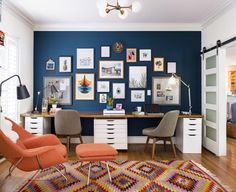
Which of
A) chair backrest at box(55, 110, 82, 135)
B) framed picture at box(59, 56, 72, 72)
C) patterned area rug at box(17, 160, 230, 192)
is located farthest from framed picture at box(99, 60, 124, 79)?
patterned area rug at box(17, 160, 230, 192)

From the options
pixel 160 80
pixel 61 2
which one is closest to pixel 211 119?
pixel 160 80

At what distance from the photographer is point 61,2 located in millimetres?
3799

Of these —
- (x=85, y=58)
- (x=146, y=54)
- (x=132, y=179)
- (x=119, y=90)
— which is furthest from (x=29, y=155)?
(x=146, y=54)

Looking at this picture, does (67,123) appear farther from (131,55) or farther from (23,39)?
(131,55)

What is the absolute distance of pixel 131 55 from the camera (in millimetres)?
5043

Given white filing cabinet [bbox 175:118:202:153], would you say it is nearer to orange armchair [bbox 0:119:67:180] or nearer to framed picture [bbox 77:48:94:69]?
framed picture [bbox 77:48:94:69]

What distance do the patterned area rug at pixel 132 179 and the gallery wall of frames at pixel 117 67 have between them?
1.77 m

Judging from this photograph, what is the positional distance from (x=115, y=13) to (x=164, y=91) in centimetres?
198

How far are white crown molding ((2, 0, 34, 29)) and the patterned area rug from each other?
2788mm

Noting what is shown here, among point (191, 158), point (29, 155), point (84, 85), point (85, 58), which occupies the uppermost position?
point (85, 58)

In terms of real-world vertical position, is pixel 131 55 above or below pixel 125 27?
below

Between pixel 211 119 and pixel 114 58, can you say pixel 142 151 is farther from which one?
pixel 114 58

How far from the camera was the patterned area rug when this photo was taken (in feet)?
8.93

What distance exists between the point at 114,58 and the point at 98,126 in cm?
161
